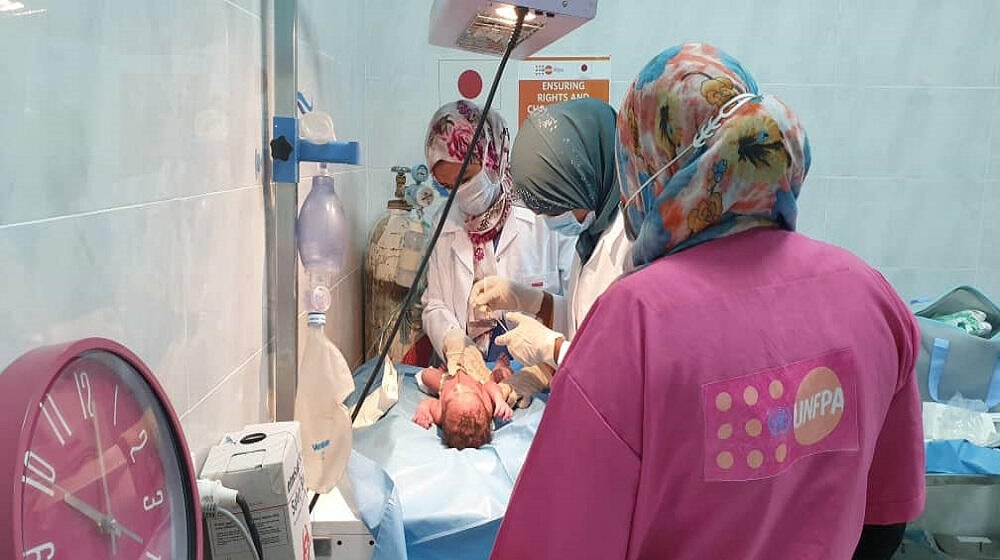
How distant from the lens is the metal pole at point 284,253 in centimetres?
151

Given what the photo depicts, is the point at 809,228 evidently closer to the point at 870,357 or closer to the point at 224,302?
the point at 870,357

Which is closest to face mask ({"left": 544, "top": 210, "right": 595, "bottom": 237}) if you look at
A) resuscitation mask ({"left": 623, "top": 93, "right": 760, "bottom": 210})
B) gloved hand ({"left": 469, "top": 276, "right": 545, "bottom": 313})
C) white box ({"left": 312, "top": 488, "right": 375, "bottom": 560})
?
gloved hand ({"left": 469, "top": 276, "right": 545, "bottom": 313})

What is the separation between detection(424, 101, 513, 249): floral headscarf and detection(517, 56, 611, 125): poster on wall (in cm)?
45

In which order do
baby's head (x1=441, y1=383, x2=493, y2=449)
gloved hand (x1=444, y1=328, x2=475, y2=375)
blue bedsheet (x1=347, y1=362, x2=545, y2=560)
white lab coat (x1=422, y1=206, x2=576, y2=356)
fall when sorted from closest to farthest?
blue bedsheet (x1=347, y1=362, x2=545, y2=560), baby's head (x1=441, y1=383, x2=493, y2=449), gloved hand (x1=444, y1=328, x2=475, y2=375), white lab coat (x1=422, y1=206, x2=576, y2=356)

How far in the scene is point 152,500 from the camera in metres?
0.79

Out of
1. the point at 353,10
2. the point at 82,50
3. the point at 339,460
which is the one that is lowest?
the point at 339,460

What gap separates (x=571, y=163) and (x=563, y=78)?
1.03 m

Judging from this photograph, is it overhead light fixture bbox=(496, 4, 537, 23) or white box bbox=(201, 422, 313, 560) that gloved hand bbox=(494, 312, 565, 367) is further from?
white box bbox=(201, 422, 313, 560)

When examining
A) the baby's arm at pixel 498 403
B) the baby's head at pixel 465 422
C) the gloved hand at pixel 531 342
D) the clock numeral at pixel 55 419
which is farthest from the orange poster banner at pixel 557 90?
the clock numeral at pixel 55 419

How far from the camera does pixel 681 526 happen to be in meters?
0.99

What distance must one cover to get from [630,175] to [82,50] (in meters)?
0.70

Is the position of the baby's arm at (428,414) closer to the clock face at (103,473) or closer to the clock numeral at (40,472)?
the clock face at (103,473)

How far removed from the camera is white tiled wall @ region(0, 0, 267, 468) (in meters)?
0.75

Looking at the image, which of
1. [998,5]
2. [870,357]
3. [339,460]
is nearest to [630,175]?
[870,357]
